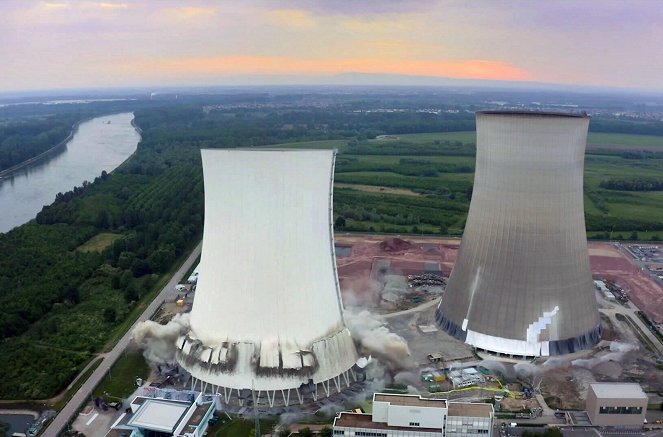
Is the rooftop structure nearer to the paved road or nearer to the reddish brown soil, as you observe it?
the reddish brown soil

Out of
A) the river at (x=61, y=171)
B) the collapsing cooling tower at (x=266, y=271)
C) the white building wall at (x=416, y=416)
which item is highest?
the collapsing cooling tower at (x=266, y=271)

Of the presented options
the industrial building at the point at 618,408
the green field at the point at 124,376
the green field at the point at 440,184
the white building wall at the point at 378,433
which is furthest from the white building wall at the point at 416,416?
the green field at the point at 440,184

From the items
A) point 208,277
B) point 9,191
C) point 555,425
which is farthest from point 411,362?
point 9,191

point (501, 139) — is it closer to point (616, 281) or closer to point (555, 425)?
point (555, 425)

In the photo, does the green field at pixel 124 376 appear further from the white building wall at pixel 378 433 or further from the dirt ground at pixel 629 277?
the dirt ground at pixel 629 277

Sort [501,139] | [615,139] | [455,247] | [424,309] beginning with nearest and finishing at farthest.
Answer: [501,139]
[424,309]
[455,247]
[615,139]
